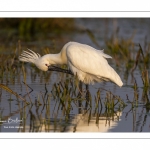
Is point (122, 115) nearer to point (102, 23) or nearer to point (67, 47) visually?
point (67, 47)

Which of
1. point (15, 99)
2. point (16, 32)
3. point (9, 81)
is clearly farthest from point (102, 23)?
point (15, 99)

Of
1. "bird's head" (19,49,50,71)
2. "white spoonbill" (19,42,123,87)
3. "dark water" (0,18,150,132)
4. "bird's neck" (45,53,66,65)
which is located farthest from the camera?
"bird's neck" (45,53,66,65)

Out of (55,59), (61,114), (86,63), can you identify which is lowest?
(61,114)

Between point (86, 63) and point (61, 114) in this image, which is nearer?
point (61, 114)

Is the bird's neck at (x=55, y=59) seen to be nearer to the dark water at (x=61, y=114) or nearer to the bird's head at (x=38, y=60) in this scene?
the bird's head at (x=38, y=60)

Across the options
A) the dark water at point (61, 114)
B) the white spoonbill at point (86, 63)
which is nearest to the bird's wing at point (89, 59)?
the white spoonbill at point (86, 63)

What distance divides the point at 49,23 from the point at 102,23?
198 inches

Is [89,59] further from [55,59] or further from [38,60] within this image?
[38,60]

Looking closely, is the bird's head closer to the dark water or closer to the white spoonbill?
the white spoonbill

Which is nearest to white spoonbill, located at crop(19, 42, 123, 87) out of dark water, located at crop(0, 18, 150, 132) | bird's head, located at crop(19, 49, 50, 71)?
bird's head, located at crop(19, 49, 50, 71)

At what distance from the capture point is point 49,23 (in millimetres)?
25984

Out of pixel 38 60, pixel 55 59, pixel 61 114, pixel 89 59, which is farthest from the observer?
pixel 55 59

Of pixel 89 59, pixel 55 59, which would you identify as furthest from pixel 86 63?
pixel 55 59
